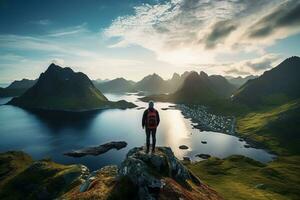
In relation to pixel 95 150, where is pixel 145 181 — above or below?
above

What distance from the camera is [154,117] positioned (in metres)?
33.5

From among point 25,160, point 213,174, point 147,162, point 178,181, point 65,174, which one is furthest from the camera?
point 25,160

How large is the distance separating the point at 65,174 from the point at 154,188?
7012cm

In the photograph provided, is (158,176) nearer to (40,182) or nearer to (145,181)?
(145,181)

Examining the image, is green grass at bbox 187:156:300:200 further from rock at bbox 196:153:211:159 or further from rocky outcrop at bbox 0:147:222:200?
rock at bbox 196:153:211:159

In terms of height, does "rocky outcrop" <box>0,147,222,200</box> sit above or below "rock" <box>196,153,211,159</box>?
above

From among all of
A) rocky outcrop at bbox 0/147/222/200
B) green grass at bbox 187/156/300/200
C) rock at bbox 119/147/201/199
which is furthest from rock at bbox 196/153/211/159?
rock at bbox 119/147/201/199

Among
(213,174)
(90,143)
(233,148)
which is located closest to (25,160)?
(90,143)

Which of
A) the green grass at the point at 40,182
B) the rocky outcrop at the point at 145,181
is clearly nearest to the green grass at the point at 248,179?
the rocky outcrop at the point at 145,181

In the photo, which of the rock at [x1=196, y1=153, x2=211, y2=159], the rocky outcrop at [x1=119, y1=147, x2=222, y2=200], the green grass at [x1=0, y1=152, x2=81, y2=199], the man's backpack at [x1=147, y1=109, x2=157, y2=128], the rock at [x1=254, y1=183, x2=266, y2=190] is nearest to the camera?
the rocky outcrop at [x1=119, y1=147, x2=222, y2=200]

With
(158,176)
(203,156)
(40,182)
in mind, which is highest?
(158,176)

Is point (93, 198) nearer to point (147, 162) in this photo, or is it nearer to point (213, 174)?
point (147, 162)

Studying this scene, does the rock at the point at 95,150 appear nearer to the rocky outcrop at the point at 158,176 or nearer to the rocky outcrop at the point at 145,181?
the rocky outcrop at the point at 145,181

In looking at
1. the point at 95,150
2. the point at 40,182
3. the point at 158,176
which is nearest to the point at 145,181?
the point at 158,176
